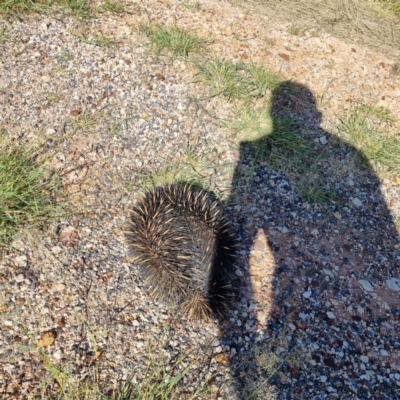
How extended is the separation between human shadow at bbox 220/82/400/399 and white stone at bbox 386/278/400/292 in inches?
1.8

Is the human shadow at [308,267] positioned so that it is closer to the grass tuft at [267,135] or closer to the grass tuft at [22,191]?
the grass tuft at [267,135]

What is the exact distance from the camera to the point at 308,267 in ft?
12.2

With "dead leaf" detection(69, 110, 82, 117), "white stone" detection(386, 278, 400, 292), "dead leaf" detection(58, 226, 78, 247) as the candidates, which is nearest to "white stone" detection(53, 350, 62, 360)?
"dead leaf" detection(58, 226, 78, 247)

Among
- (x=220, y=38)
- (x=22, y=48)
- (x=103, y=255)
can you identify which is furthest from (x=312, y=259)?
(x=22, y=48)

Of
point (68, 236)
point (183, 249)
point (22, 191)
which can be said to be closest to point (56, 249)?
point (68, 236)

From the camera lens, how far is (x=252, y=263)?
3641mm

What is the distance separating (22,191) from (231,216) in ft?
5.93

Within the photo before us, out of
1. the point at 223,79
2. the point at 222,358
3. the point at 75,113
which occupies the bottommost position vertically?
the point at 222,358

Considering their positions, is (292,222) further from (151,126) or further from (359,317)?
(151,126)

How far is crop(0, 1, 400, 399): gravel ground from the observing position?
306 cm

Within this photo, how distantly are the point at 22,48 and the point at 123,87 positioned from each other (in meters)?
1.18

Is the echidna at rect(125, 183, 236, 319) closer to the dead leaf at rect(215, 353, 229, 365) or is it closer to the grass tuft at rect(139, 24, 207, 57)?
the dead leaf at rect(215, 353, 229, 365)

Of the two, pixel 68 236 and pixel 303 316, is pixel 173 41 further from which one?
pixel 303 316

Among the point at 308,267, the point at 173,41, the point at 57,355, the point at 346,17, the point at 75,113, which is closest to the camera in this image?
the point at 57,355
